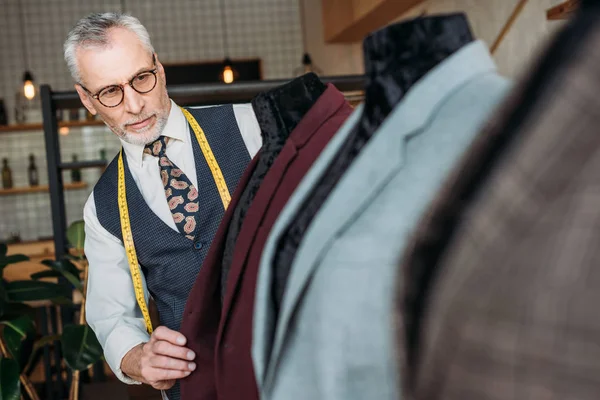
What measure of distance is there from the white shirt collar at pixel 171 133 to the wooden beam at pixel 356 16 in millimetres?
3696

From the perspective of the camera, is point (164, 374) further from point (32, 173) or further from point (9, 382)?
point (32, 173)

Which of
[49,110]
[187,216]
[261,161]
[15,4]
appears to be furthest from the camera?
[15,4]

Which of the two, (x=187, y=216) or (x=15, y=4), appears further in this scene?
(x=15, y=4)

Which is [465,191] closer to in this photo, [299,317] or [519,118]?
[519,118]

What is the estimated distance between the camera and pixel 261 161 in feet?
2.67

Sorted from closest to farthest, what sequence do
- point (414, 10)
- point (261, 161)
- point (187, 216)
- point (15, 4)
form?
point (261, 161)
point (187, 216)
point (414, 10)
point (15, 4)

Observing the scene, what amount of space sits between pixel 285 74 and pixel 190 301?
22.0 ft

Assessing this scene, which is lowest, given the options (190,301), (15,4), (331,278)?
(190,301)

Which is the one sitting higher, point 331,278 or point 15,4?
point 15,4

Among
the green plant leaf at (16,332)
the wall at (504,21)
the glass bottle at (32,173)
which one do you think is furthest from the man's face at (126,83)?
the glass bottle at (32,173)

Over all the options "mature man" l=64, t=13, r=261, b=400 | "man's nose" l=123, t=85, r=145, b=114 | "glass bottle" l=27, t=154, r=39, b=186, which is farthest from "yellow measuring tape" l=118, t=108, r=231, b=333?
"glass bottle" l=27, t=154, r=39, b=186

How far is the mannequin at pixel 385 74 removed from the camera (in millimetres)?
585

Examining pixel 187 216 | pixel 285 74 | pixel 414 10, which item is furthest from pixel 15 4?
pixel 187 216

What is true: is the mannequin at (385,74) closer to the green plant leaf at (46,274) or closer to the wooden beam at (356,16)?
the green plant leaf at (46,274)
